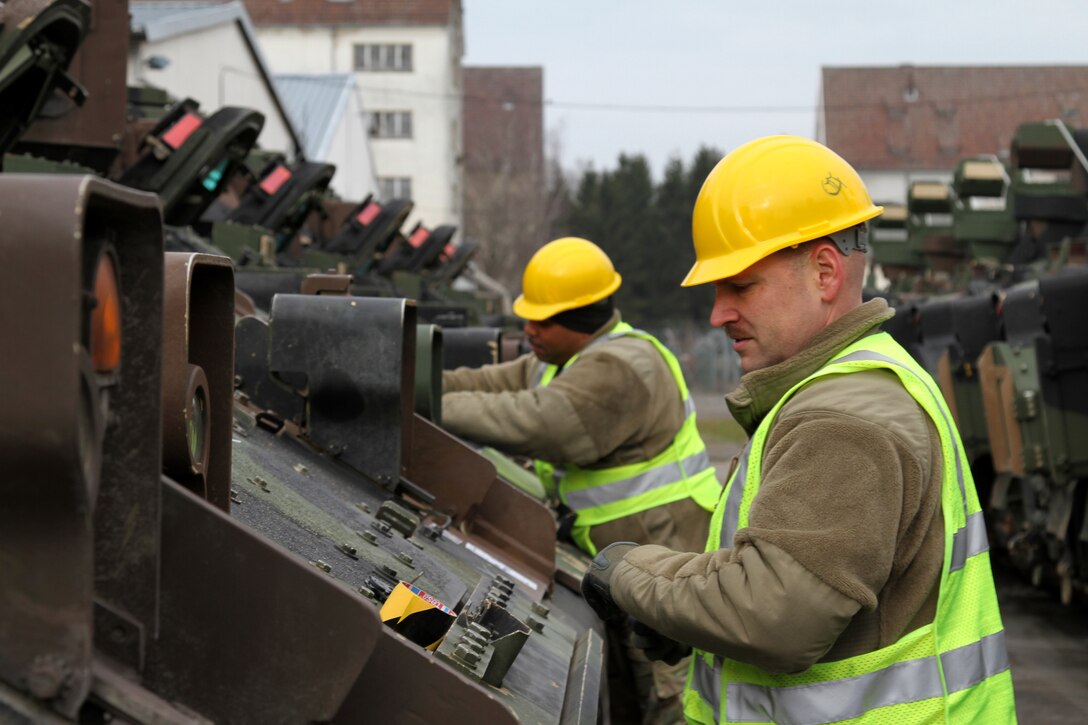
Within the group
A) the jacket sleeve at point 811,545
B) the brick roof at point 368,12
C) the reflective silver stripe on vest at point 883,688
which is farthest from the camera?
the brick roof at point 368,12

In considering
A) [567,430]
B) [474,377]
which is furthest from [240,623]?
[474,377]

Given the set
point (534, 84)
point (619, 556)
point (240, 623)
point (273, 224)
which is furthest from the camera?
point (534, 84)

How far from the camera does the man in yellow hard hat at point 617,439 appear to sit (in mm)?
5895

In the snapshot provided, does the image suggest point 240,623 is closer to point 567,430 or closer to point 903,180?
point 567,430

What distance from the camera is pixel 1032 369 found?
399 inches

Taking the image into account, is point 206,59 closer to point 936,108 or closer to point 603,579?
point 603,579

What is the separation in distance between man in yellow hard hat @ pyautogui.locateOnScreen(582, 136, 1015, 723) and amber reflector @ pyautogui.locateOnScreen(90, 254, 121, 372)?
3.99 ft

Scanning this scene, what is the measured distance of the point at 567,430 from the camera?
19.3 feet

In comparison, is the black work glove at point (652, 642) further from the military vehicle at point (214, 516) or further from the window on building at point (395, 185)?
the window on building at point (395, 185)

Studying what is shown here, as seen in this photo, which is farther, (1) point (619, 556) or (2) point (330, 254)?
(2) point (330, 254)

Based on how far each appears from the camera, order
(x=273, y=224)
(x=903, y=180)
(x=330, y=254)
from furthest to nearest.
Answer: (x=903, y=180)
(x=330, y=254)
(x=273, y=224)

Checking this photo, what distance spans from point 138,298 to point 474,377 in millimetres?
5096

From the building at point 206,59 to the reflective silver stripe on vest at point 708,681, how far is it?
2250 centimetres

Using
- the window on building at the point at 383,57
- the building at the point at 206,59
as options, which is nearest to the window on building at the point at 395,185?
the window on building at the point at 383,57
